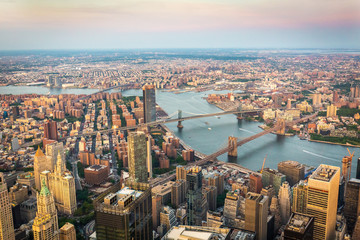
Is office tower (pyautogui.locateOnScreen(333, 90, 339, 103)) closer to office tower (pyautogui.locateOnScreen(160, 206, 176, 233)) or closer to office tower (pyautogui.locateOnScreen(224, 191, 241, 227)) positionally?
office tower (pyautogui.locateOnScreen(224, 191, 241, 227))

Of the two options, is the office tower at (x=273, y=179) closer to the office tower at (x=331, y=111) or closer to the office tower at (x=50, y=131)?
the office tower at (x=50, y=131)

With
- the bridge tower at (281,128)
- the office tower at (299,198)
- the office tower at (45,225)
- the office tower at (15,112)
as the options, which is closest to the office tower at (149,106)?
the office tower at (15,112)

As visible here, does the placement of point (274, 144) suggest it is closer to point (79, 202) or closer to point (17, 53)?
point (79, 202)

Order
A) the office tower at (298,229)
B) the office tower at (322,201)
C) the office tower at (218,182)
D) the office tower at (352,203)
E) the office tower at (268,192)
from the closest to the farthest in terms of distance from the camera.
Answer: the office tower at (298,229)
the office tower at (322,201)
the office tower at (352,203)
the office tower at (268,192)
the office tower at (218,182)

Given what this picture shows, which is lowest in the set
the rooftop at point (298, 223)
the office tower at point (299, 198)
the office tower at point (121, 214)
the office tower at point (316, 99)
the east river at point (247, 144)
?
the east river at point (247, 144)

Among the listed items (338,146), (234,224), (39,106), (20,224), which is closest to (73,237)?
(20,224)

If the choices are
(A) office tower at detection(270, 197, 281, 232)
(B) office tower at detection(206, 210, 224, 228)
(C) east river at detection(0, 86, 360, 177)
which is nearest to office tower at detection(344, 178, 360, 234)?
(A) office tower at detection(270, 197, 281, 232)

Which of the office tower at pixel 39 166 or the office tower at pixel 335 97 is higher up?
the office tower at pixel 335 97
